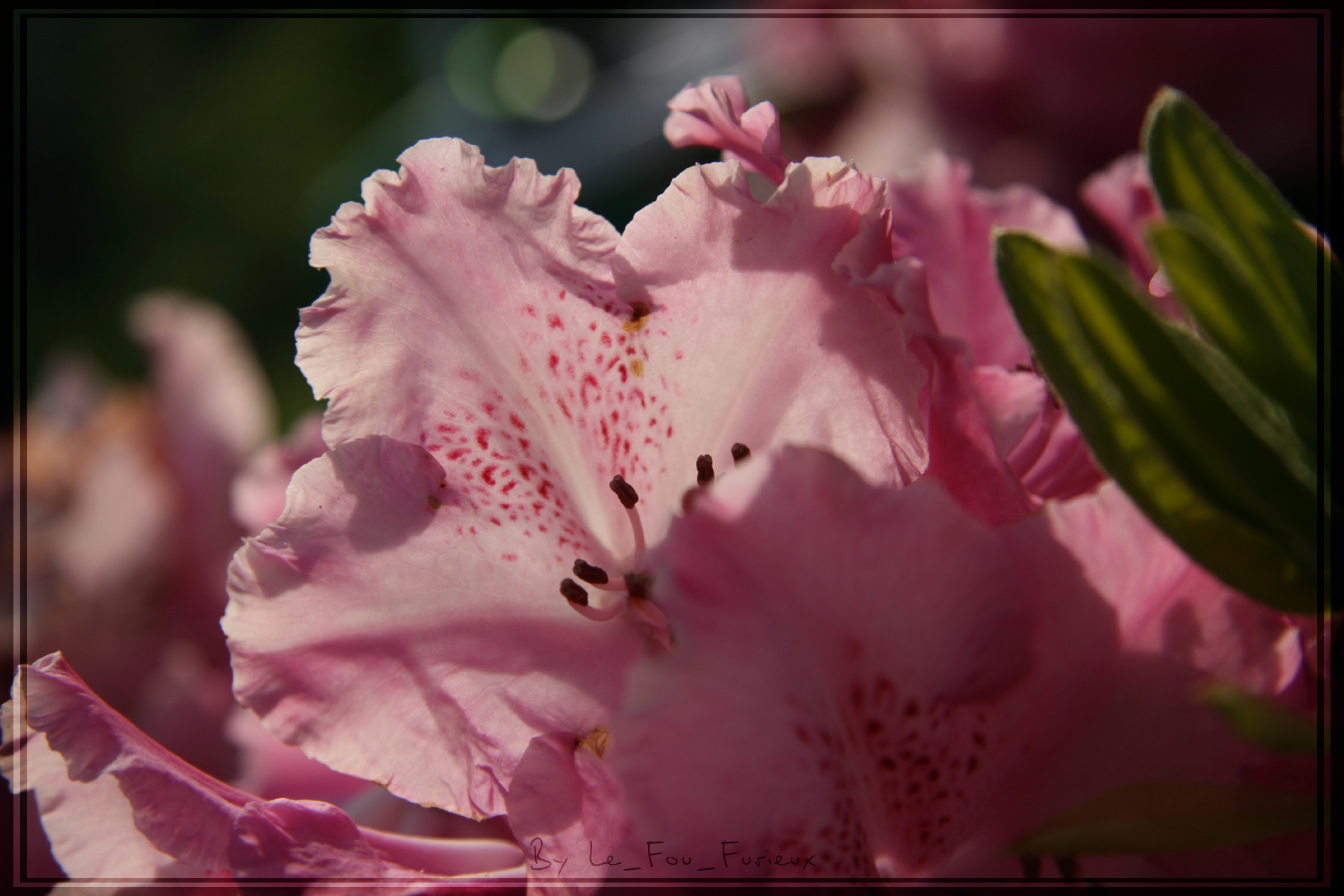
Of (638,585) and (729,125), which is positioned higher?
(729,125)

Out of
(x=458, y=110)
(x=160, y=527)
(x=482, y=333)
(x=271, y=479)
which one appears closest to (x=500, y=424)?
(x=482, y=333)

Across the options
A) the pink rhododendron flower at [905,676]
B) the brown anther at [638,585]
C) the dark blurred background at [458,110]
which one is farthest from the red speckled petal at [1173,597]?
the dark blurred background at [458,110]

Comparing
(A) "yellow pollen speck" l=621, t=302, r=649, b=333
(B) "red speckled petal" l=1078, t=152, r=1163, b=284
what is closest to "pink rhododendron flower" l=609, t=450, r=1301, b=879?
(A) "yellow pollen speck" l=621, t=302, r=649, b=333

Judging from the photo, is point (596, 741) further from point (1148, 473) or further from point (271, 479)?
point (271, 479)

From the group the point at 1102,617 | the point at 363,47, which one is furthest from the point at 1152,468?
the point at 363,47

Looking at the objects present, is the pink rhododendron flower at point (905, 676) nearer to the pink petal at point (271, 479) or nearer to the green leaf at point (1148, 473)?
the green leaf at point (1148, 473)

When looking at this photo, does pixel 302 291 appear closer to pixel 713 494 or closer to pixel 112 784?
pixel 112 784
